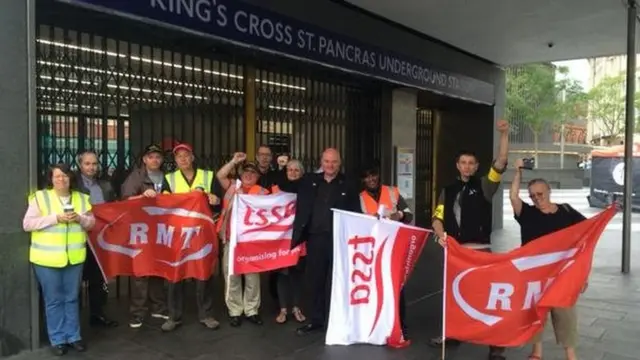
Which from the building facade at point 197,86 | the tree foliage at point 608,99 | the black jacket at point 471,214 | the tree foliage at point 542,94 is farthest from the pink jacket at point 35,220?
the tree foliage at point 608,99

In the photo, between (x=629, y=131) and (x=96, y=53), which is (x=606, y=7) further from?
(x=96, y=53)

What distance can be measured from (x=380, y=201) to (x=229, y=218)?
1.43 m

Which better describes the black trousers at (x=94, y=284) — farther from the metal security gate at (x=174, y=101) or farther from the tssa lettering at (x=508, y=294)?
the tssa lettering at (x=508, y=294)

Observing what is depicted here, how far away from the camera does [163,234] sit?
17.8 feet

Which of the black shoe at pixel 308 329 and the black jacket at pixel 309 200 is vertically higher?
the black jacket at pixel 309 200

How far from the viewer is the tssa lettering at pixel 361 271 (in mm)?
4926

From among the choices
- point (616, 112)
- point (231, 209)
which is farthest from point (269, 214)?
point (616, 112)

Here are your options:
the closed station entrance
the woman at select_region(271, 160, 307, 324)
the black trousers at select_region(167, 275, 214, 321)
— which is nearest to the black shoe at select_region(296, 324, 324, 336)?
the woman at select_region(271, 160, 307, 324)

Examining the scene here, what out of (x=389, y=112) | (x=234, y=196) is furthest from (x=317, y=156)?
(x=234, y=196)

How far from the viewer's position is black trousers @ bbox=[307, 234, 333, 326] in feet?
17.8

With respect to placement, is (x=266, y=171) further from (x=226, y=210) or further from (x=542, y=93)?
(x=542, y=93)

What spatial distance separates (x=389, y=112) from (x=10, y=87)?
6778 mm

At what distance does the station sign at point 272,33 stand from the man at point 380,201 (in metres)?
2.00

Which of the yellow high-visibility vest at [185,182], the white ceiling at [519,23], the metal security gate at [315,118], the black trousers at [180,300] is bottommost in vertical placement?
the black trousers at [180,300]
